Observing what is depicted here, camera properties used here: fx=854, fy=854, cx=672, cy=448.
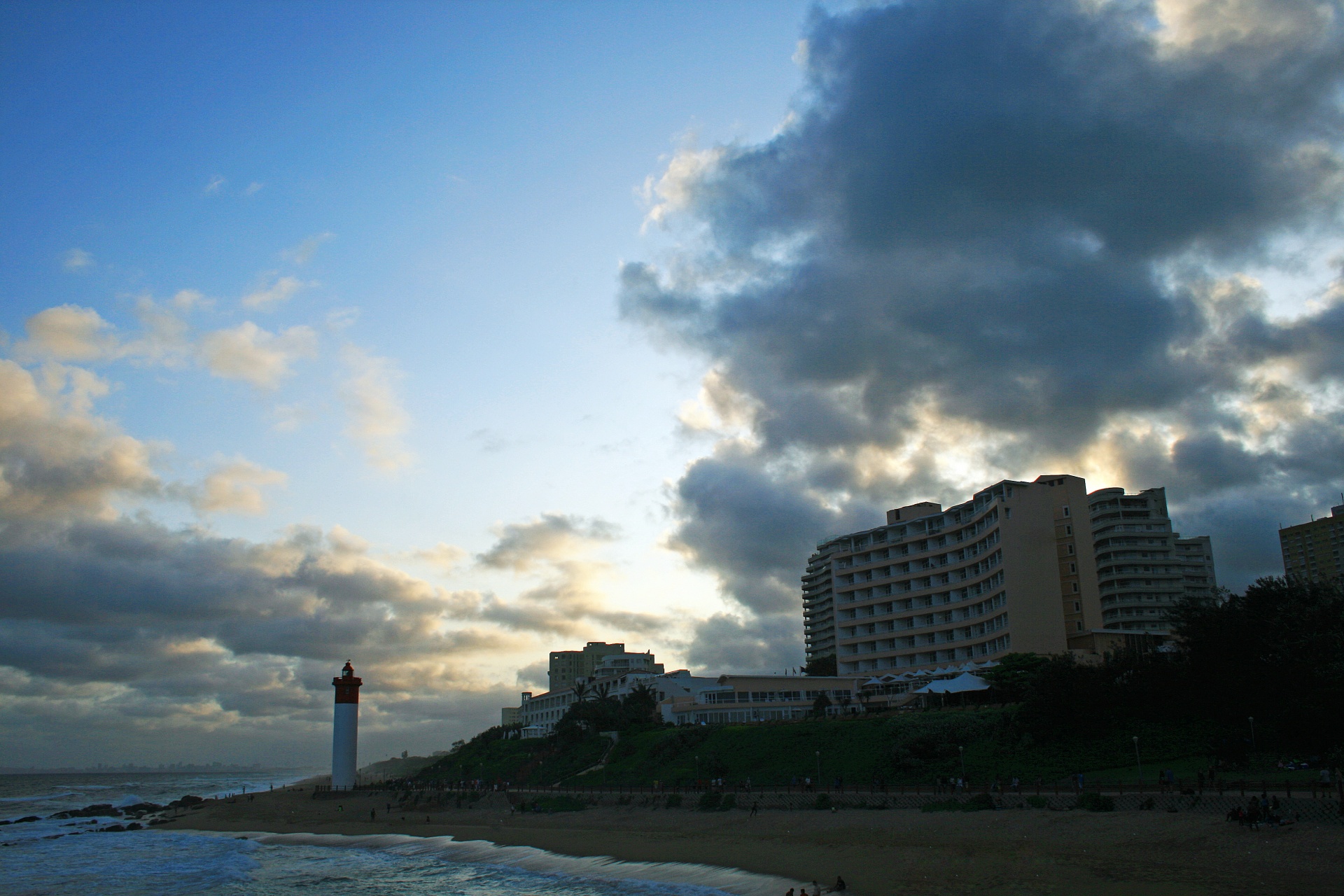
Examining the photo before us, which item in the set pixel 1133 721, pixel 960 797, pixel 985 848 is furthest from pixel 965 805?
pixel 1133 721

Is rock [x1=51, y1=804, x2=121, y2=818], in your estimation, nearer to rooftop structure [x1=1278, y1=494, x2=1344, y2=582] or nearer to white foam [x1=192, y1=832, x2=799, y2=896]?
white foam [x1=192, y1=832, x2=799, y2=896]

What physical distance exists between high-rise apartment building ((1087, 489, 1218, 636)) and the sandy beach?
219ft

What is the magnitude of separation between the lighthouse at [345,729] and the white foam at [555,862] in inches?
944

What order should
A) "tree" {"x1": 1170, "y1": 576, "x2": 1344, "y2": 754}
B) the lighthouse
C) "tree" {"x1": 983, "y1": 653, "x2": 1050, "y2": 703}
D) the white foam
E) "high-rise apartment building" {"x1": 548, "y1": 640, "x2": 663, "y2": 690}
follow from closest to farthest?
1. the white foam
2. "tree" {"x1": 1170, "y1": 576, "x2": 1344, "y2": 754}
3. "tree" {"x1": 983, "y1": 653, "x2": 1050, "y2": 703}
4. the lighthouse
5. "high-rise apartment building" {"x1": 548, "y1": 640, "x2": 663, "y2": 690}

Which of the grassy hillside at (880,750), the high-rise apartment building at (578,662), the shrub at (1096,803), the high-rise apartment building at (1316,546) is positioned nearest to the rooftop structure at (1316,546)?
the high-rise apartment building at (1316,546)

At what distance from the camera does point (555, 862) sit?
43469 millimetres

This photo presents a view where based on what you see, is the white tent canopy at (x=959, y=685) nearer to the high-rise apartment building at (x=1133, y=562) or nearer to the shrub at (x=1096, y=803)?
the shrub at (x=1096, y=803)

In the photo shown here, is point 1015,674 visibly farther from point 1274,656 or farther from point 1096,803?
point 1096,803

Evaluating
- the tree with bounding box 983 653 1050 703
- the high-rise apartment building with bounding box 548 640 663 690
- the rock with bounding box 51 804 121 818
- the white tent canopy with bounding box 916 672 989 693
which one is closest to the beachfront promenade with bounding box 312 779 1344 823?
the tree with bounding box 983 653 1050 703

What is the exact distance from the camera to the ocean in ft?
120

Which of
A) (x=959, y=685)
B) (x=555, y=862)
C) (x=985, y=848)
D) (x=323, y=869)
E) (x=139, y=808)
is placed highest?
(x=959, y=685)

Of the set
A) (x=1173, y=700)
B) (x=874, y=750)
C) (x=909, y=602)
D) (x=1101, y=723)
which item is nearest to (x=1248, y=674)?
(x=1173, y=700)

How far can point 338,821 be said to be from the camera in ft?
234

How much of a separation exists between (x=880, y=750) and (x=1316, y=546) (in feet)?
576
